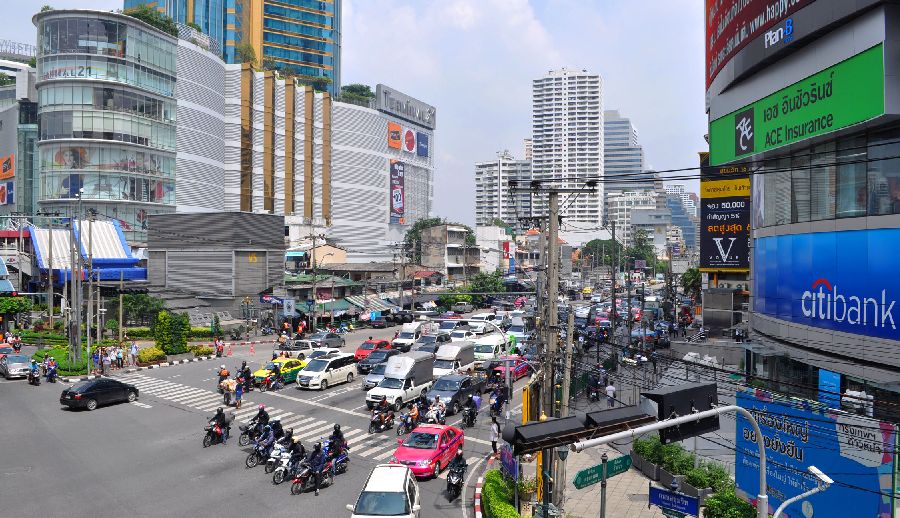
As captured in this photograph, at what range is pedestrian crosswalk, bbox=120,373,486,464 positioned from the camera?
2356cm

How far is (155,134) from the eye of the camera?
7206 cm

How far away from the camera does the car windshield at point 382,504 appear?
601 inches

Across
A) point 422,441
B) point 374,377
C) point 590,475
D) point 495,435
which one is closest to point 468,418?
point 495,435

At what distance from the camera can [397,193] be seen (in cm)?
11481

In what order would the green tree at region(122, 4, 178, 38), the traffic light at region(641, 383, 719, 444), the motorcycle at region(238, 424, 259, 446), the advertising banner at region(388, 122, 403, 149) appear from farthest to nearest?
the advertising banner at region(388, 122, 403, 149) → the green tree at region(122, 4, 178, 38) → the motorcycle at region(238, 424, 259, 446) → the traffic light at region(641, 383, 719, 444)

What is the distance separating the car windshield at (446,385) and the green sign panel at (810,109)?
14312 mm

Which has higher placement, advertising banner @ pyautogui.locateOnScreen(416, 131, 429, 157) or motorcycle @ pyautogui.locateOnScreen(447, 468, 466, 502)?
advertising banner @ pyautogui.locateOnScreen(416, 131, 429, 157)

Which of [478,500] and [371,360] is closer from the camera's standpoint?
[478,500]

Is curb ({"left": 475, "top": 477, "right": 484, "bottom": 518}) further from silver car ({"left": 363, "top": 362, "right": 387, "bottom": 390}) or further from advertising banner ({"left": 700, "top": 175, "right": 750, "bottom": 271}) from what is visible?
advertising banner ({"left": 700, "top": 175, "right": 750, "bottom": 271})

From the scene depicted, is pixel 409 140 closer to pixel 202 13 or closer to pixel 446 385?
pixel 202 13

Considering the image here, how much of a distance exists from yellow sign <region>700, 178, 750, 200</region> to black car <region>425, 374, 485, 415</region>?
2481cm

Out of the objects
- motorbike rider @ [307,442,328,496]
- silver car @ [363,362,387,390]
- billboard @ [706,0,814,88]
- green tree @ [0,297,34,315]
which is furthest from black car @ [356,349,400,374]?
green tree @ [0,297,34,315]

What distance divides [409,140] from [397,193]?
11157mm

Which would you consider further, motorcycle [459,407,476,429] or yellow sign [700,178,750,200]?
yellow sign [700,178,750,200]
